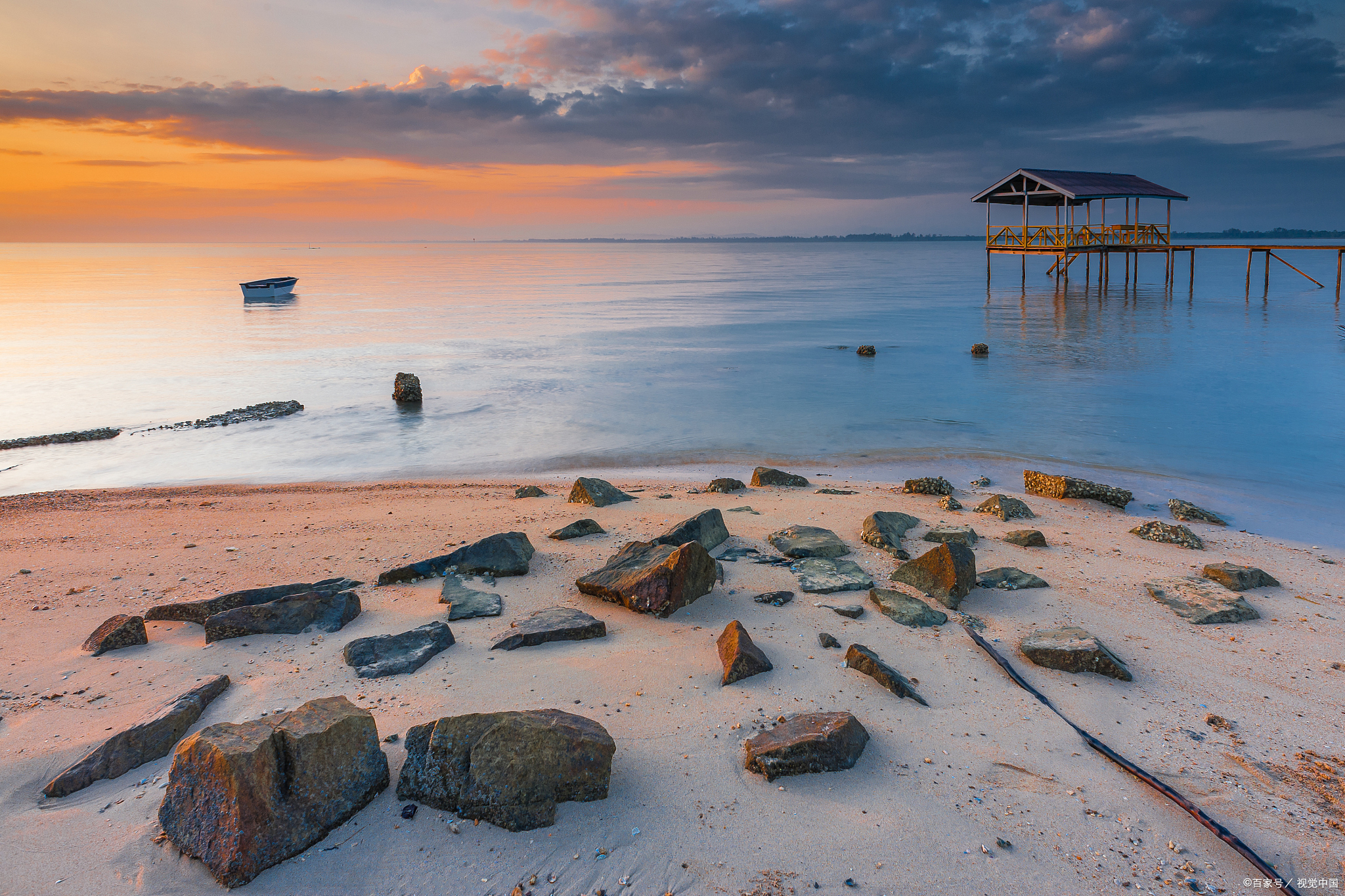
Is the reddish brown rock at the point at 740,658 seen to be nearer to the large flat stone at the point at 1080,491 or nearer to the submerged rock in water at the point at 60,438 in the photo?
the large flat stone at the point at 1080,491

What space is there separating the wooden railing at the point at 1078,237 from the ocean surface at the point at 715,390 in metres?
3.40

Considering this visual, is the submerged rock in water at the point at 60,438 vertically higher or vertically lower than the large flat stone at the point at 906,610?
higher

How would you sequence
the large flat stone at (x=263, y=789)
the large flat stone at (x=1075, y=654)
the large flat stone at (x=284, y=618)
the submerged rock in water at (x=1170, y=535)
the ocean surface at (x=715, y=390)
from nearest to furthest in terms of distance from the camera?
1. the large flat stone at (x=263, y=789)
2. the large flat stone at (x=1075, y=654)
3. the large flat stone at (x=284, y=618)
4. the submerged rock in water at (x=1170, y=535)
5. the ocean surface at (x=715, y=390)

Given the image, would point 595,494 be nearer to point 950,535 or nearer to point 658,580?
point 658,580

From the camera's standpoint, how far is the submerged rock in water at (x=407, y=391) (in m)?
18.6

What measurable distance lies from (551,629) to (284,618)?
5.82 ft

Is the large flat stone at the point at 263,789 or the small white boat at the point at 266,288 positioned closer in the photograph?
the large flat stone at the point at 263,789

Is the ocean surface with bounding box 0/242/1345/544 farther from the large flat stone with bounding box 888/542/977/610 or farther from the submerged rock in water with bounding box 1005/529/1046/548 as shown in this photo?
the large flat stone with bounding box 888/542/977/610

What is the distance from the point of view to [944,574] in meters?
5.70

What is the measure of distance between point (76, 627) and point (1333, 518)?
1345cm

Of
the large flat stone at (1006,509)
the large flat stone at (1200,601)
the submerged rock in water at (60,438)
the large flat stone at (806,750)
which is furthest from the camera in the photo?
the submerged rock in water at (60,438)

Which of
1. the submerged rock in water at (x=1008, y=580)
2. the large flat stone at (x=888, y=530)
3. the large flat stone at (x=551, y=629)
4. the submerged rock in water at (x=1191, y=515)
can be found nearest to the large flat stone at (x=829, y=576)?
→ the large flat stone at (x=888, y=530)

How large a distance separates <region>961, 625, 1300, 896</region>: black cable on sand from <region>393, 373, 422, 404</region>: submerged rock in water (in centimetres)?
1650

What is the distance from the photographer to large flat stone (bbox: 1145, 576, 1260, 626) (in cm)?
547
